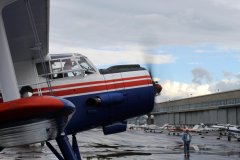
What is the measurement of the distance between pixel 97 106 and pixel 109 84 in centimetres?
58

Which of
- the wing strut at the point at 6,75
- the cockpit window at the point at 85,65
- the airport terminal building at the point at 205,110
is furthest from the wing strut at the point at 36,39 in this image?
the airport terminal building at the point at 205,110

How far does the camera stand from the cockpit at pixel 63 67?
952 cm

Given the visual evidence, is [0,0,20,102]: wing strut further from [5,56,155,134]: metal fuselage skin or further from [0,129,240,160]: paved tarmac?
[0,129,240,160]: paved tarmac

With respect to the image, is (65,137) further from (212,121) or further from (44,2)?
(212,121)

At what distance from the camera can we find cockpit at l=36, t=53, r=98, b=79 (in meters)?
9.52

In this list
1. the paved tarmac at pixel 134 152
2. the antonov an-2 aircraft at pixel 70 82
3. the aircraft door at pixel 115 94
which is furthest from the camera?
the paved tarmac at pixel 134 152

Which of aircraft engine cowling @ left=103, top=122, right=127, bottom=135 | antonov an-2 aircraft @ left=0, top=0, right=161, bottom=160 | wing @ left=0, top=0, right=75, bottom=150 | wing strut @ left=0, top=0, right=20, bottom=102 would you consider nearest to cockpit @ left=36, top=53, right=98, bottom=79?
antonov an-2 aircraft @ left=0, top=0, right=161, bottom=160

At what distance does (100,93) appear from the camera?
31.3ft

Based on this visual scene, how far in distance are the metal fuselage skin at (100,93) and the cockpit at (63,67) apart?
4.4 inches

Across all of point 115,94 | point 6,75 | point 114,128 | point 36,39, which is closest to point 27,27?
point 36,39

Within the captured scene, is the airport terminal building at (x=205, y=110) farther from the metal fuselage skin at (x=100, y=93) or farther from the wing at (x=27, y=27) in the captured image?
the wing at (x=27, y=27)

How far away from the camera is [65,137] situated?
911cm

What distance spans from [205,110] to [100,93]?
8209cm

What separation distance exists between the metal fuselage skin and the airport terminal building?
207 feet
